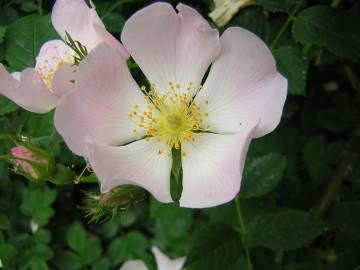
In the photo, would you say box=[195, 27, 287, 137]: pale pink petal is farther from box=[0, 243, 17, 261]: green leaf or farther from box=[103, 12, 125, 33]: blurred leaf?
box=[0, 243, 17, 261]: green leaf

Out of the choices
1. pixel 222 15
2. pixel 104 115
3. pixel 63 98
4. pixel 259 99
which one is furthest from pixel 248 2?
pixel 63 98

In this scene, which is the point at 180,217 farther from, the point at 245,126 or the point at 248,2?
the point at 248,2

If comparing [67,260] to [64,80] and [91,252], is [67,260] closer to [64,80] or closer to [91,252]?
[91,252]

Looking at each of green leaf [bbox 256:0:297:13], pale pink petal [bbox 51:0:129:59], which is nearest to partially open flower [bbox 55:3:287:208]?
pale pink petal [bbox 51:0:129:59]

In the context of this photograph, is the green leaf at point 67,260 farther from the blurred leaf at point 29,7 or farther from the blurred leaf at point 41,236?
the blurred leaf at point 29,7

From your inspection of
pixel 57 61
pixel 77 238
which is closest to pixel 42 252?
pixel 77 238

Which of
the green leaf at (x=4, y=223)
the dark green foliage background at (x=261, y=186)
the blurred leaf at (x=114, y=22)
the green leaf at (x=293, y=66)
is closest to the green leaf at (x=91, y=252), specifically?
the dark green foliage background at (x=261, y=186)
